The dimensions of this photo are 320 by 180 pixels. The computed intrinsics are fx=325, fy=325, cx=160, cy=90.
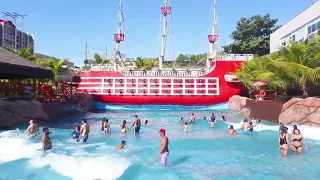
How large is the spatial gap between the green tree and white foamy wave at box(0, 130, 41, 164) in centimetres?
4456

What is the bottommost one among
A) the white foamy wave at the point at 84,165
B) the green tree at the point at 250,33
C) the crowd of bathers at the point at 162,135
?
the white foamy wave at the point at 84,165

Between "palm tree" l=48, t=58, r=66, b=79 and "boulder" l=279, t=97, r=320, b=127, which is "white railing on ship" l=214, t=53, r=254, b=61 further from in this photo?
"palm tree" l=48, t=58, r=66, b=79

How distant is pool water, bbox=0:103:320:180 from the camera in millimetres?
10016

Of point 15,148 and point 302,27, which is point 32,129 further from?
point 302,27

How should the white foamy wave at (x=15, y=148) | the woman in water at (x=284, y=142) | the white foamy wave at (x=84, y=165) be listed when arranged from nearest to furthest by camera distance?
the white foamy wave at (x=84, y=165) → the white foamy wave at (x=15, y=148) → the woman in water at (x=284, y=142)

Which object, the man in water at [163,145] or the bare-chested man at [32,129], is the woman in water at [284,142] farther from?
the bare-chested man at [32,129]

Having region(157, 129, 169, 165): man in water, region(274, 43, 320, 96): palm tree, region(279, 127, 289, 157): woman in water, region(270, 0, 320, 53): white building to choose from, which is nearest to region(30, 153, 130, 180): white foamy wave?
region(157, 129, 169, 165): man in water

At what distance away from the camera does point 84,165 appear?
10.6 meters

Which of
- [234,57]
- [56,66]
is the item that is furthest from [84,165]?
[234,57]

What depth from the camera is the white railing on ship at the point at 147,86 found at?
3198 centimetres

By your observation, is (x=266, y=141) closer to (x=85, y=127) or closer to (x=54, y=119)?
(x=85, y=127)

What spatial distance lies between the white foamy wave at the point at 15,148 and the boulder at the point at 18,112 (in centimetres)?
229

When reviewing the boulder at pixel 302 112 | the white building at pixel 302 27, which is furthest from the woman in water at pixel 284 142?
the white building at pixel 302 27

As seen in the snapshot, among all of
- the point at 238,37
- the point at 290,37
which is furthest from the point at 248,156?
the point at 238,37
